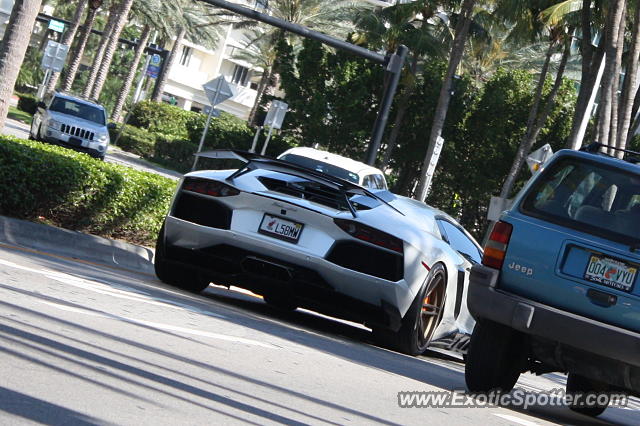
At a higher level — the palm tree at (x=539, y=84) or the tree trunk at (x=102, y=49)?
the palm tree at (x=539, y=84)

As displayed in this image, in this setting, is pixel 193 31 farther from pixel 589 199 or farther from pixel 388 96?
pixel 589 199

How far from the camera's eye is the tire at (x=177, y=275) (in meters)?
10.5

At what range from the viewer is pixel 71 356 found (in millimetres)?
5859

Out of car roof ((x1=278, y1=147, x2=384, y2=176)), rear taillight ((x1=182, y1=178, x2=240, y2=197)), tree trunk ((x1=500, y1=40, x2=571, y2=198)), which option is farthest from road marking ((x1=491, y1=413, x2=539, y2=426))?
tree trunk ((x1=500, y1=40, x2=571, y2=198))

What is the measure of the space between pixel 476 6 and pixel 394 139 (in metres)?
5.55

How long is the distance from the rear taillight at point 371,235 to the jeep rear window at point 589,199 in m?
1.70

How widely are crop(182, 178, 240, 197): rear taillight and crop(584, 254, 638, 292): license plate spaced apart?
3.35 metres

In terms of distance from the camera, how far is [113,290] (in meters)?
9.05

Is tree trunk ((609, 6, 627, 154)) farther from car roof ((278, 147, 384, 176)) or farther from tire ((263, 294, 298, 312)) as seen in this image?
tire ((263, 294, 298, 312))

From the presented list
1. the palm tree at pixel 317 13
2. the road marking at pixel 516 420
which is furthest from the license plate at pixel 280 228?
the palm tree at pixel 317 13

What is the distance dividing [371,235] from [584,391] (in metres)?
2.10

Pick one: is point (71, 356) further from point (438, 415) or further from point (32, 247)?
point (32, 247)

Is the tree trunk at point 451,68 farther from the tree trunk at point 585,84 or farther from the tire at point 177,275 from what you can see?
the tire at point 177,275

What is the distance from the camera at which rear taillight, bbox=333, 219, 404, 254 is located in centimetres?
942
